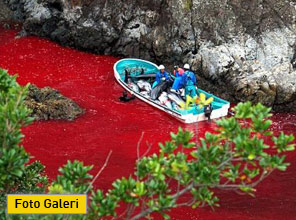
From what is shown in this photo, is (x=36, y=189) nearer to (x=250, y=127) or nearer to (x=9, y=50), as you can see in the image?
(x=250, y=127)

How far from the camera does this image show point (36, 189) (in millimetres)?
7887

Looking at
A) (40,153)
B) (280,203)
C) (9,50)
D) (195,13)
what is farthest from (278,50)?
(9,50)

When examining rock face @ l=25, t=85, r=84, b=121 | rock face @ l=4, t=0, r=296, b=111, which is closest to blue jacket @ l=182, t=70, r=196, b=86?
rock face @ l=4, t=0, r=296, b=111

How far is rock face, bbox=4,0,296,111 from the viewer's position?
19484 mm

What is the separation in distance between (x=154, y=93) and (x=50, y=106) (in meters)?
4.07

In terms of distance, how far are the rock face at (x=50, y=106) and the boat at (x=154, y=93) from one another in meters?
2.76

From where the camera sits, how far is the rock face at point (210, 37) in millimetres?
19484

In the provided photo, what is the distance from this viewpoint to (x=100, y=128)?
16625mm

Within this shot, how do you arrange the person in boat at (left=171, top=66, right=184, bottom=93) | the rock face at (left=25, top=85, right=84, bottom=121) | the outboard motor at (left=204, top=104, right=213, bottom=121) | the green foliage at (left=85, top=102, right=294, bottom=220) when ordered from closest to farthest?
the green foliage at (left=85, top=102, right=294, bottom=220) → the outboard motor at (left=204, top=104, right=213, bottom=121) → the rock face at (left=25, top=85, right=84, bottom=121) → the person in boat at (left=171, top=66, right=184, bottom=93)

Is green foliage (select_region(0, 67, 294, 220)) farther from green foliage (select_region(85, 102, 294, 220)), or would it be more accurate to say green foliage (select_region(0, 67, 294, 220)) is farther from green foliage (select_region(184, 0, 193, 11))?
green foliage (select_region(184, 0, 193, 11))

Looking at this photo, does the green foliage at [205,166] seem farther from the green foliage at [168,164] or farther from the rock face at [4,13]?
the rock face at [4,13]

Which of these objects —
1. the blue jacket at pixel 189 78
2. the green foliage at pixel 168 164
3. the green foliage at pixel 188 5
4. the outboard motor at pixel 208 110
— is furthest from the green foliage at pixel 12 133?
the green foliage at pixel 188 5

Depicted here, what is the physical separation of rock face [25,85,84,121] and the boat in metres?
2.76

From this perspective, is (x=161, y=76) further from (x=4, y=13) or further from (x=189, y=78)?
(x=4, y=13)
